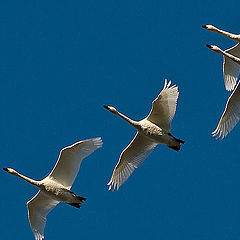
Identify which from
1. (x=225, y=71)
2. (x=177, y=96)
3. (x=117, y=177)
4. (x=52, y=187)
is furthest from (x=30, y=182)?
(x=225, y=71)

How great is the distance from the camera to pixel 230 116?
146 feet

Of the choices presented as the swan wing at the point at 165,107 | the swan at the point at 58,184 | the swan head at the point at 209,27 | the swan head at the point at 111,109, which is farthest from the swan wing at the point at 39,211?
the swan head at the point at 209,27

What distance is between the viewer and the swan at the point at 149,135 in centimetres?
4219

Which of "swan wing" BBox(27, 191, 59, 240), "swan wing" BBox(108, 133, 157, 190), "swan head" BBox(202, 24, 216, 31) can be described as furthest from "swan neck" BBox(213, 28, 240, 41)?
"swan wing" BBox(27, 191, 59, 240)

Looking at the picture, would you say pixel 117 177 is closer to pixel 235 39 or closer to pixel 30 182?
pixel 30 182

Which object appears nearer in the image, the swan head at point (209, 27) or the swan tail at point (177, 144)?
the swan tail at point (177, 144)

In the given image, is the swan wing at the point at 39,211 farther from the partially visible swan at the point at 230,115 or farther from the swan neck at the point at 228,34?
the swan neck at the point at 228,34

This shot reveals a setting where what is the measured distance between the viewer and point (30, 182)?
4228cm

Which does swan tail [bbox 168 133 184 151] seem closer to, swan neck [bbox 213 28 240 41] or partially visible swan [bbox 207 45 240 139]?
partially visible swan [bbox 207 45 240 139]

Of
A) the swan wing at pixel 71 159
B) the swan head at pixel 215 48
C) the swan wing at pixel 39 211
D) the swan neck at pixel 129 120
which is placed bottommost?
the swan wing at pixel 39 211

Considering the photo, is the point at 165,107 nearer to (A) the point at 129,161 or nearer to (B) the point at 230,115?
(A) the point at 129,161

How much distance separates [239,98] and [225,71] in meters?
2.91

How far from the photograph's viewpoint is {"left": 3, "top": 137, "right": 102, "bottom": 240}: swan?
41406 mm

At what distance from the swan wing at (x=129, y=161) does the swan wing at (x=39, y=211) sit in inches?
104
